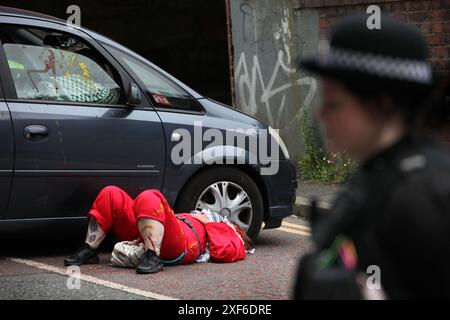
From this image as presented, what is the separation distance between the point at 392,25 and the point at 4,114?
4.57 m

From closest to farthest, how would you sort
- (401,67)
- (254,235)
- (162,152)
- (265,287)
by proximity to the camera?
1. (401,67)
2. (265,287)
3. (162,152)
4. (254,235)

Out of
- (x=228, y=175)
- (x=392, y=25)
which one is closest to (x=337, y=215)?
(x=392, y=25)

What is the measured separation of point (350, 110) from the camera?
195cm

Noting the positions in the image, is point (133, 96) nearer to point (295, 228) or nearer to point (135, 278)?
point (135, 278)

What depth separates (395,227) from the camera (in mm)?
1794

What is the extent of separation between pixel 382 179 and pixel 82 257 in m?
4.62

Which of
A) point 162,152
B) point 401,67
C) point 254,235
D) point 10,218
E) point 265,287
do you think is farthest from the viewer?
point 254,235

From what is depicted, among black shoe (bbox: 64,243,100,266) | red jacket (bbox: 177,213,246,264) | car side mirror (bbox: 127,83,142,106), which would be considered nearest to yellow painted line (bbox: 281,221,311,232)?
red jacket (bbox: 177,213,246,264)

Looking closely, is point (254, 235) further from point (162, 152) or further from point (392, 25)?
point (392, 25)

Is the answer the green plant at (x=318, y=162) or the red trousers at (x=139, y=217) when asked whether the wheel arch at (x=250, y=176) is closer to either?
the red trousers at (x=139, y=217)

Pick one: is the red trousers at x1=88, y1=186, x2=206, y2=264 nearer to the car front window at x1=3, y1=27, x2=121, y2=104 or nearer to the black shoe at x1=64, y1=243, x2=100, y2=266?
the black shoe at x1=64, y1=243, x2=100, y2=266

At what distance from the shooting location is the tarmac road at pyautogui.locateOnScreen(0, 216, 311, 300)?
18.2 ft

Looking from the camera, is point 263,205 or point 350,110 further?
point 263,205

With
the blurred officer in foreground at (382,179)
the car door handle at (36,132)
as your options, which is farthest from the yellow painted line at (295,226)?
the blurred officer in foreground at (382,179)
